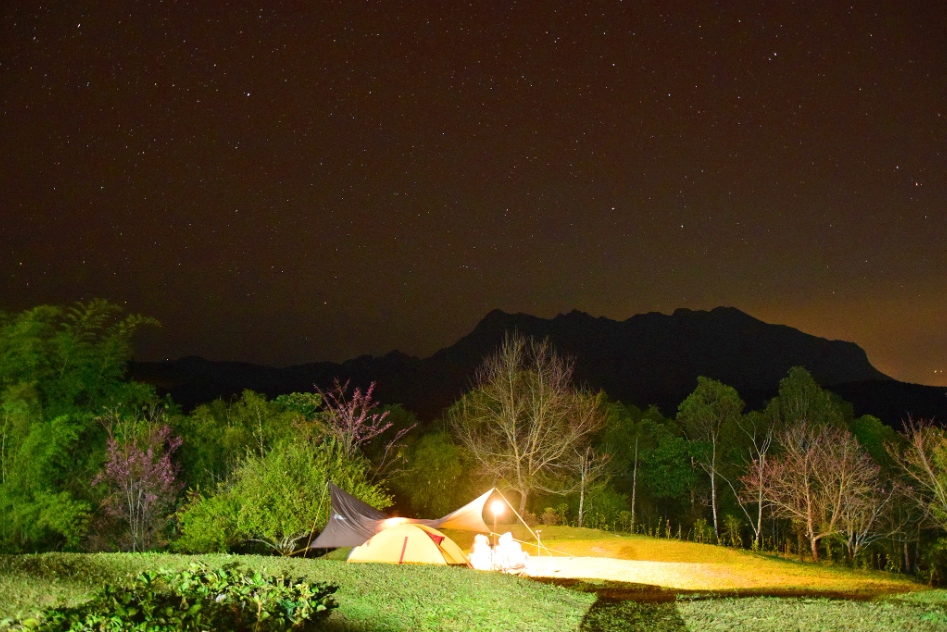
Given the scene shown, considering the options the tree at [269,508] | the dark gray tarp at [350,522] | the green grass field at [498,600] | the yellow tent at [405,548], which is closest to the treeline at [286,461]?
the tree at [269,508]

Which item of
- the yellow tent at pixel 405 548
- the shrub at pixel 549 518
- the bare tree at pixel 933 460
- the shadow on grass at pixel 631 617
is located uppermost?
the bare tree at pixel 933 460

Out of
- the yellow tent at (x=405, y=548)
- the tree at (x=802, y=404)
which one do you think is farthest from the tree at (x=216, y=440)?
the tree at (x=802, y=404)

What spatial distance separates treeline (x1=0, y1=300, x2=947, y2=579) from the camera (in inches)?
610

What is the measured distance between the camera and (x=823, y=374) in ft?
282

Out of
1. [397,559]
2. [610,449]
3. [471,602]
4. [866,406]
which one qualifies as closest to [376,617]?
[471,602]

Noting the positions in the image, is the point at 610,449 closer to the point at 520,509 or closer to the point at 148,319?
the point at 520,509

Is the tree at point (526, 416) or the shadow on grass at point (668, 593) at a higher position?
the tree at point (526, 416)

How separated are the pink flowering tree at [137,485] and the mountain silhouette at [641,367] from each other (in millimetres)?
18867

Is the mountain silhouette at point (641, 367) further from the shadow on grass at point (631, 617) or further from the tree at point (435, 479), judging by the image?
the shadow on grass at point (631, 617)

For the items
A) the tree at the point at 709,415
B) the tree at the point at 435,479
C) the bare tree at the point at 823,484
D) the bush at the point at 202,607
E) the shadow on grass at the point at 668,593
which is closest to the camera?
the bush at the point at 202,607

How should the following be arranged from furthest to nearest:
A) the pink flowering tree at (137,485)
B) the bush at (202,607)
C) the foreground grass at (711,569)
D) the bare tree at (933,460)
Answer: the bare tree at (933,460), the pink flowering tree at (137,485), the foreground grass at (711,569), the bush at (202,607)

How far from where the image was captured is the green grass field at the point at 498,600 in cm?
667

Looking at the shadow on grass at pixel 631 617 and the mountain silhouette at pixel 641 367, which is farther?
the mountain silhouette at pixel 641 367

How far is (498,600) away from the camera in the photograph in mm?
7695
